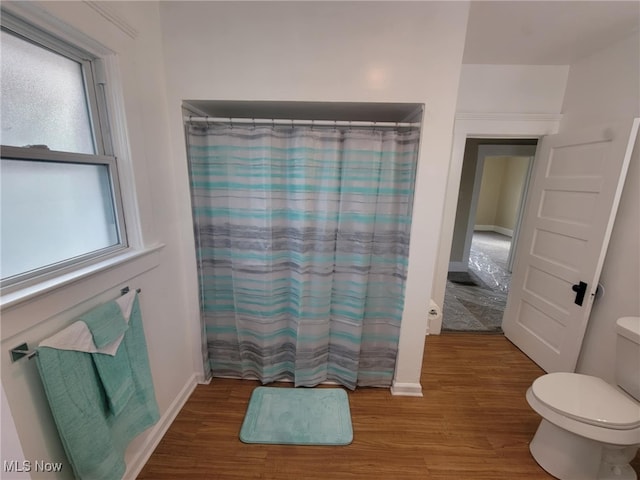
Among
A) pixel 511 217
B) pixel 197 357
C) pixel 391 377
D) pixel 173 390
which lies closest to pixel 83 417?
pixel 173 390

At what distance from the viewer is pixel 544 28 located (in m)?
1.68

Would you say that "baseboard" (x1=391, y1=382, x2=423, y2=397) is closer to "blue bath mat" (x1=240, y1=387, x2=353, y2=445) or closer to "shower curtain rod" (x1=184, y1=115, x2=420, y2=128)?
"blue bath mat" (x1=240, y1=387, x2=353, y2=445)

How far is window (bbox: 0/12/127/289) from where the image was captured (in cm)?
90

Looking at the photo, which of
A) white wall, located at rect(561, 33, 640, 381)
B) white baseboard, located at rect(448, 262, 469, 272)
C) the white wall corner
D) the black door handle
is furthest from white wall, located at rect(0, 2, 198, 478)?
white baseboard, located at rect(448, 262, 469, 272)

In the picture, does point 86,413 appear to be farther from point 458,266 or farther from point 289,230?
point 458,266

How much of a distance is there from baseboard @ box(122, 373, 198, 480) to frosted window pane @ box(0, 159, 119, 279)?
1.09 m

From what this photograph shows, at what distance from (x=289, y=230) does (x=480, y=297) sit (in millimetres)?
3077

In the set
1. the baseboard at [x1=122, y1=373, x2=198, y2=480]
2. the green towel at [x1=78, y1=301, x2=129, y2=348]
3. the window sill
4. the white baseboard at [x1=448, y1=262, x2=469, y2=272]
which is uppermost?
the window sill

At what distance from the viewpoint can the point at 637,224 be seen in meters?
1.63

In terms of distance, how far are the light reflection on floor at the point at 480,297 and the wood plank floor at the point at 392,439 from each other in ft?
2.50

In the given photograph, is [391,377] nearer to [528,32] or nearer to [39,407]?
[39,407]

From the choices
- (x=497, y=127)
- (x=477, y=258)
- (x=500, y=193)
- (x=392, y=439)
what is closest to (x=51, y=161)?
(x=392, y=439)

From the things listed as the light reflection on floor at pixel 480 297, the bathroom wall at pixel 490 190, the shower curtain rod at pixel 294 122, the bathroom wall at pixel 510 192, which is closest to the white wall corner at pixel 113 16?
the shower curtain rod at pixel 294 122

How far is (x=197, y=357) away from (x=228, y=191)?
4.10ft
